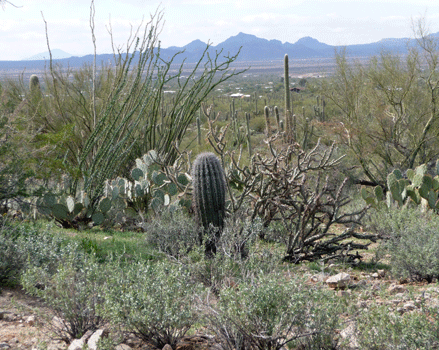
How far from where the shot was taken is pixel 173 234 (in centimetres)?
560

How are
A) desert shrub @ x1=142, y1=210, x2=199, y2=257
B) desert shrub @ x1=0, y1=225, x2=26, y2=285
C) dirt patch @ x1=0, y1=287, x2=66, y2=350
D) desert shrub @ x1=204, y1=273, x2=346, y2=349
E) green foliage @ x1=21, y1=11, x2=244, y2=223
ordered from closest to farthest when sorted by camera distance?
desert shrub @ x1=204, y1=273, x2=346, y2=349 < dirt patch @ x1=0, y1=287, x2=66, y2=350 < desert shrub @ x1=0, y1=225, x2=26, y2=285 < desert shrub @ x1=142, y1=210, x2=199, y2=257 < green foliage @ x1=21, y1=11, x2=244, y2=223

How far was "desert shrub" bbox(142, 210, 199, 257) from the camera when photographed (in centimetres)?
545

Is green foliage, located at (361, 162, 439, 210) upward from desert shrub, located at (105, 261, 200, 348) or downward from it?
downward

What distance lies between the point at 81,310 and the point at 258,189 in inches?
137

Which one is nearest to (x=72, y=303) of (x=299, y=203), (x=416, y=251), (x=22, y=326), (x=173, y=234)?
(x=22, y=326)

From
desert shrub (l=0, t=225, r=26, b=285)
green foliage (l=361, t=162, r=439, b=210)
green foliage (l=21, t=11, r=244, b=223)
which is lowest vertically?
green foliage (l=361, t=162, r=439, b=210)

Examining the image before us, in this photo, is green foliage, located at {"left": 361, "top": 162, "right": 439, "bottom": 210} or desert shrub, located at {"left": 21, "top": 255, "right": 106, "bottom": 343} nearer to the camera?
desert shrub, located at {"left": 21, "top": 255, "right": 106, "bottom": 343}

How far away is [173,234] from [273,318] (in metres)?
2.89

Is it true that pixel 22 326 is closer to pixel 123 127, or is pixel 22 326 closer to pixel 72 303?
pixel 72 303

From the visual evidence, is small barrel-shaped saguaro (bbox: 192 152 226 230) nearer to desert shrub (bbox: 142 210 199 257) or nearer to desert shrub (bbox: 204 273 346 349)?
desert shrub (bbox: 142 210 199 257)

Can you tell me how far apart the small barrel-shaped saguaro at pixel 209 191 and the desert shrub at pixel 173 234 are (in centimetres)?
20

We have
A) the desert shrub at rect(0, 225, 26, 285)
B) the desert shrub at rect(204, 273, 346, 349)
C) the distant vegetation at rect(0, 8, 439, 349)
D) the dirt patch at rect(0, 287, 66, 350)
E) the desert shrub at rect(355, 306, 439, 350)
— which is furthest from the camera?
the desert shrub at rect(0, 225, 26, 285)

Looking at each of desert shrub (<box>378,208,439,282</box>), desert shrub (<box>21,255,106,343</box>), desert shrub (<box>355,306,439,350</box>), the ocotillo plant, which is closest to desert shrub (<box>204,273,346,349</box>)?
desert shrub (<box>355,306,439,350</box>)

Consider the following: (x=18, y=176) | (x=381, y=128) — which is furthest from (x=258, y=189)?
(x=381, y=128)
